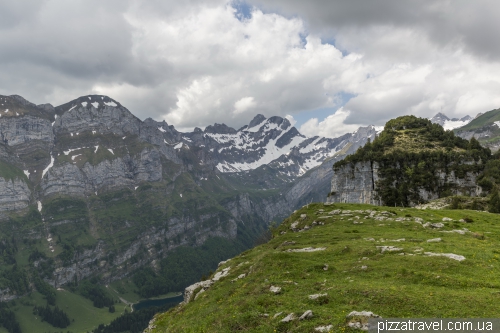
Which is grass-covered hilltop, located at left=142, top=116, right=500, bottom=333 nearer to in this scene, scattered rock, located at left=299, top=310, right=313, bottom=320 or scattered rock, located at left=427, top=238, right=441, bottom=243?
scattered rock, located at left=299, top=310, right=313, bottom=320

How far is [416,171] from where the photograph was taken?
389 ft

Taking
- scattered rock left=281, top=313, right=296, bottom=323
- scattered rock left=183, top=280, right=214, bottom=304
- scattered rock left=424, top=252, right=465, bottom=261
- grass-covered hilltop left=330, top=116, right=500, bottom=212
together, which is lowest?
scattered rock left=183, top=280, right=214, bottom=304

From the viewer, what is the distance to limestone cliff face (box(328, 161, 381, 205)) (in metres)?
126

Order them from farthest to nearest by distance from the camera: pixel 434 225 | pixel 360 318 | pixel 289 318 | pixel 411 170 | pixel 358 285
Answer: pixel 411 170
pixel 434 225
pixel 358 285
pixel 289 318
pixel 360 318

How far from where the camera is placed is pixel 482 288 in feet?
77.8

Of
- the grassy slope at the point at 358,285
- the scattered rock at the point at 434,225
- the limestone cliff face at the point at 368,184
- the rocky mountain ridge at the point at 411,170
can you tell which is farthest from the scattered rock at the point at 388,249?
the limestone cliff face at the point at 368,184

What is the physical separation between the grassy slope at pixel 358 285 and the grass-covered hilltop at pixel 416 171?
243 ft

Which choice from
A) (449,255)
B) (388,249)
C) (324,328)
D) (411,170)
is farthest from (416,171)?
(324,328)

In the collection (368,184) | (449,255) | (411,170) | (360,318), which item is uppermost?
(411,170)

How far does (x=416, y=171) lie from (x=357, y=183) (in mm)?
23269

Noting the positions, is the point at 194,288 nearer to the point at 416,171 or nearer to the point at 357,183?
the point at 357,183

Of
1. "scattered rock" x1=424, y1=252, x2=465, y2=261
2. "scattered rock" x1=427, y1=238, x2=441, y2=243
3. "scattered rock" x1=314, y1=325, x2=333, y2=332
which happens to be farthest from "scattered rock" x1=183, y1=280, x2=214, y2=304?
"scattered rock" x1=427, y1=238, x2=441, y2=243

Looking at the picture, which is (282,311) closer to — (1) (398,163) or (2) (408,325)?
(2) (408,325)

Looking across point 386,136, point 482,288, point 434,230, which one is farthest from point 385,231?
point 386,136
